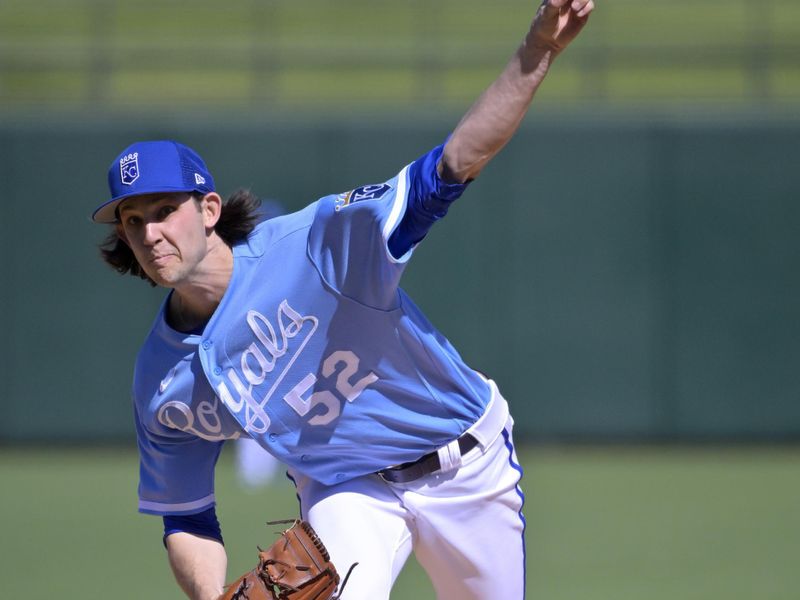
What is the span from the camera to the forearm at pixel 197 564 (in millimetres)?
3502

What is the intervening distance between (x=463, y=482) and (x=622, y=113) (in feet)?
22.6

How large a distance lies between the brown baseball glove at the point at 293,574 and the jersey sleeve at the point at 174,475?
573mm

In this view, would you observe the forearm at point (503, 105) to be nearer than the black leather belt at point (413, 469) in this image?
Yes

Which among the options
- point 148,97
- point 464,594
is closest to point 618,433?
point 148,97

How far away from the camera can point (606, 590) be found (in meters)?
5.88

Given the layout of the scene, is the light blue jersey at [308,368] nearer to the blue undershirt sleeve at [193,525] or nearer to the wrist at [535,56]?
the blue undershirt sleeve at [193,525]

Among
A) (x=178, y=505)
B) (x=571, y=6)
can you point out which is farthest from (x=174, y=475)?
(x=571, y=6)

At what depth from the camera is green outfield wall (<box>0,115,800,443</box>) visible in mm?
9953

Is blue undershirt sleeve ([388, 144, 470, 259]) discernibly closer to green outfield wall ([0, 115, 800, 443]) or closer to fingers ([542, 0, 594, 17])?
fingers ([542, 0, 594, 17])

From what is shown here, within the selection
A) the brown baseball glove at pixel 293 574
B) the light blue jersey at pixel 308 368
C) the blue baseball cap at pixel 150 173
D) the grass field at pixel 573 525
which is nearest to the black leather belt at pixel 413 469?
the light blue jersey at pixel 308 368

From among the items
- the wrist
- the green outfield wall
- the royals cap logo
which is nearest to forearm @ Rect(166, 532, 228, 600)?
the royals cap logo

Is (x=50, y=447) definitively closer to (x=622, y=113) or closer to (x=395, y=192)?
(x=622, y=113)

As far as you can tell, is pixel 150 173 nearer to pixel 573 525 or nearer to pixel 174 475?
pixel 174 475

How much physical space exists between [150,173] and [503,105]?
41.1 inches
